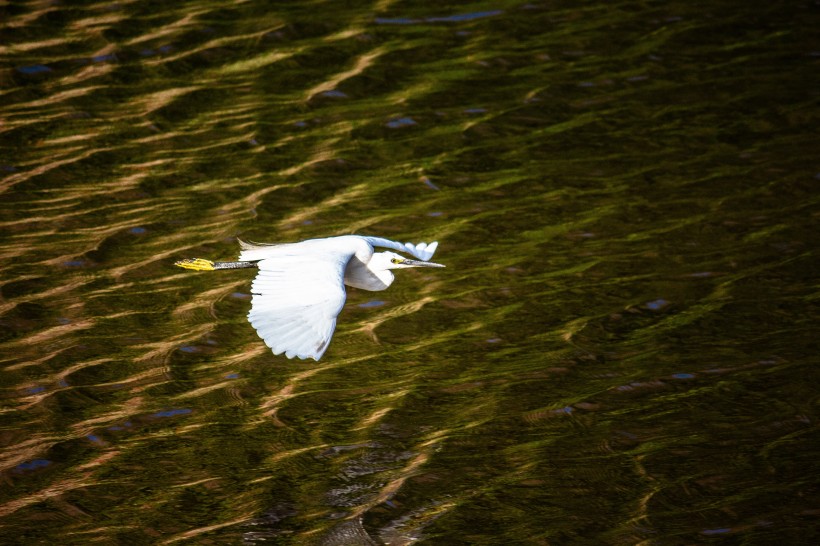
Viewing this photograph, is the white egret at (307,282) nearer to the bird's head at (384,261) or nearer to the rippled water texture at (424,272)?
the bird's head at (384,261)

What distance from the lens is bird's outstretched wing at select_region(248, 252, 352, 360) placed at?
4.96 m

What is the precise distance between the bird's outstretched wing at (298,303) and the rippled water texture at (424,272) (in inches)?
38.6

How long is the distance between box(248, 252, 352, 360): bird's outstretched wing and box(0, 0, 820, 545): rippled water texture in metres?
0.98

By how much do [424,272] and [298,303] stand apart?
8.41ft

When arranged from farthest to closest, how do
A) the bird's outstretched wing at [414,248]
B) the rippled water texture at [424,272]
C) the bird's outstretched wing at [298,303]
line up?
the bird's outstretched wing at [414,248] → the rippled water texture at [424,272] → the bird's outstretched wing at [298,303]

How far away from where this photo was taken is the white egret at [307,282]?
499 centimetres

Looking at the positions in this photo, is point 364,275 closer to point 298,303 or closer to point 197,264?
point 197,264

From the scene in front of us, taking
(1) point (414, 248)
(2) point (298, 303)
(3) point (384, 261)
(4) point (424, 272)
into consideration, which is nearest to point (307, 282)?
(2) point (298, 303)

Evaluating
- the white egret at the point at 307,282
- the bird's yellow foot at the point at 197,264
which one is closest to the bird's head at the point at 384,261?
the white egret at the point at 307,282

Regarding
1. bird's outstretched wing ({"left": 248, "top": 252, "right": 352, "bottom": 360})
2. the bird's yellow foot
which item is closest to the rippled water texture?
the bird's yellow foot

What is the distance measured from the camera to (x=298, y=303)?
5.23 m

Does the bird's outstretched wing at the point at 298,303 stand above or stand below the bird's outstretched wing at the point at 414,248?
above

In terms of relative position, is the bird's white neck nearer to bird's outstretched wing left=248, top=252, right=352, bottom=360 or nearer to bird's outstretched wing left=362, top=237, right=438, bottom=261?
bird's outstretched wing left=362, top=237, right=438, bottom=261

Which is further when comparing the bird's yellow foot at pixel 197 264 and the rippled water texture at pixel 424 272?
the bird's yellow foot at pixel 197 264
